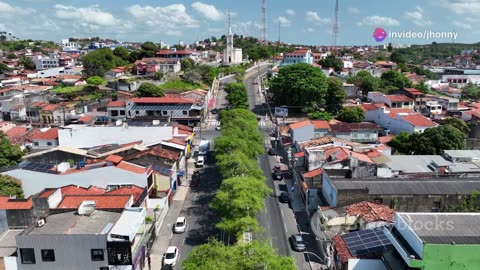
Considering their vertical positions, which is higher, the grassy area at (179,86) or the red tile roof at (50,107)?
the grassy area at (179,86)

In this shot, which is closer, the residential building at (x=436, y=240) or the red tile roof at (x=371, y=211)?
the residential building at (x=436, y=240)

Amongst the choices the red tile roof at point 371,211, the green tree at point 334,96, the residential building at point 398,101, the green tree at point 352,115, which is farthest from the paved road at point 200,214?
the residential building at point 398,101

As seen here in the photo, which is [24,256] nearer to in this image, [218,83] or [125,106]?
[125,106]

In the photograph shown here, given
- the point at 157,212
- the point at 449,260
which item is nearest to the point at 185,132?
the point at 157,212

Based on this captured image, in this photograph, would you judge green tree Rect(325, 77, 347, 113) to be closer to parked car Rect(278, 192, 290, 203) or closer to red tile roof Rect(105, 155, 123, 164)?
parked car Rect(278, 192, 290, 203)

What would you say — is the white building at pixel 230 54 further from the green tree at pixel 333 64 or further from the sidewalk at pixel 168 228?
the sidewalk at pixel 168 228

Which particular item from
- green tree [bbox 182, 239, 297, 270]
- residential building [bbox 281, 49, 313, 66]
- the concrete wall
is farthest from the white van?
residential building [bbox 281, 49, 313, 66]

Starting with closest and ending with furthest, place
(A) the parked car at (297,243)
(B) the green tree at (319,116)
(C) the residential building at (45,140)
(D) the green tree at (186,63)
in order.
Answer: (A) the parked car at (297,243)
(C) the residential building at (45,140)
(B) the green tree at (319,116)
(D) the green tree at (186,63)
